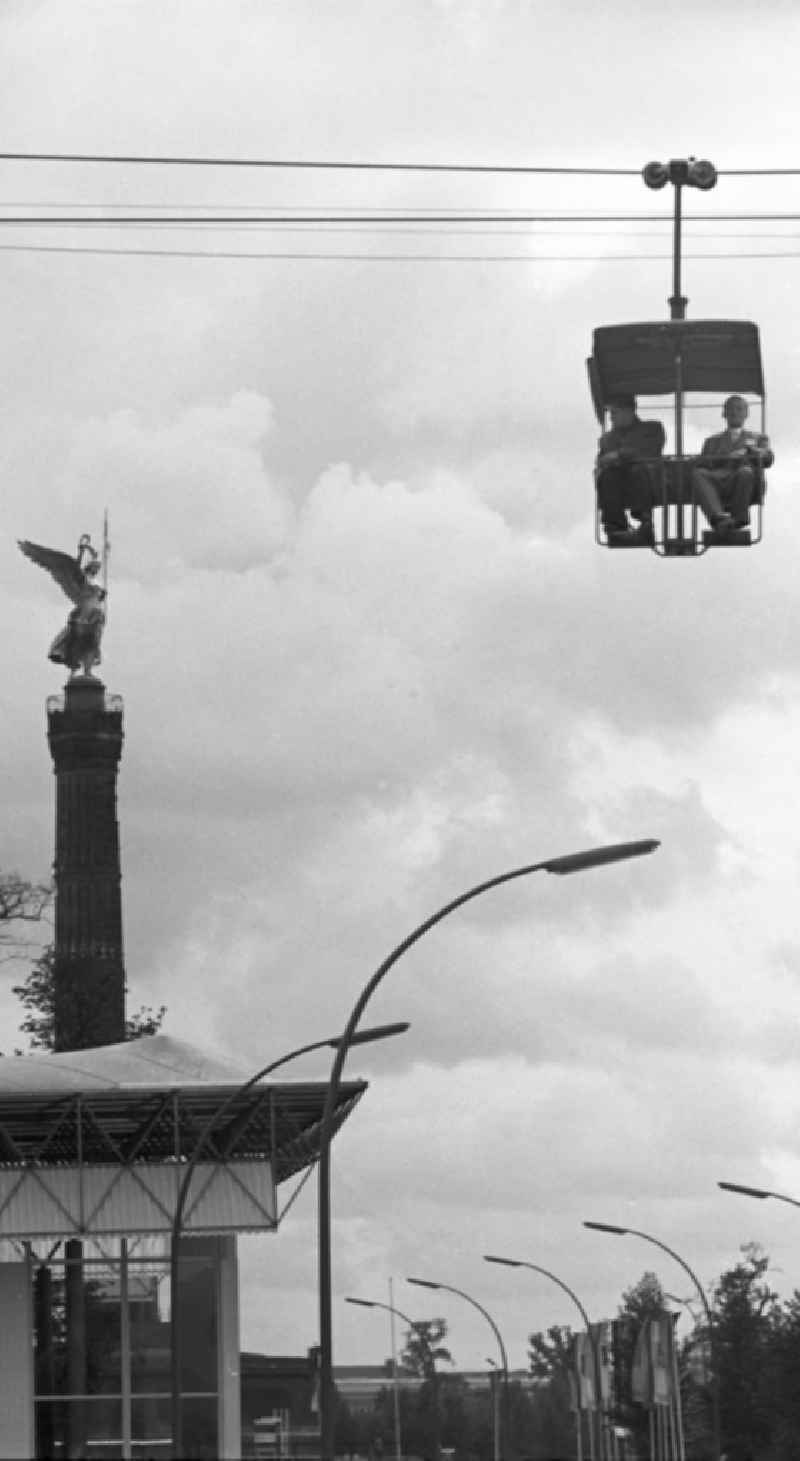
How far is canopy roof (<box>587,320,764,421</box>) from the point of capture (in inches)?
944

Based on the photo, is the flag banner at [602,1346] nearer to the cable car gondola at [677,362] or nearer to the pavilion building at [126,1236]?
the pavilion building at [126,1236]

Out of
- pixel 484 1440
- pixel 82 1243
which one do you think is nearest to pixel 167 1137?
pixel 82 1243

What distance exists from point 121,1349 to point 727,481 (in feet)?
101

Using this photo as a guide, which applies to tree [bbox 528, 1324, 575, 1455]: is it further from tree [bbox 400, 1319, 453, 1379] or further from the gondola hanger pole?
the gondola hanger pole

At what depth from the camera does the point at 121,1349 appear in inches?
1959

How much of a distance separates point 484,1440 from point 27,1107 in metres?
123

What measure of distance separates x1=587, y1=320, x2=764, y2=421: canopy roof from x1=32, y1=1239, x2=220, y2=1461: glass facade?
92.6 ft

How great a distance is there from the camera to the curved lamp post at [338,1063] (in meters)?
33.2

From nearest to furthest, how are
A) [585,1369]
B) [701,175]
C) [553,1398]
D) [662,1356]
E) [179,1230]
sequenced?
[701,175]
[179,1230]
[662,1356]
[585,1369]
[553,1398]

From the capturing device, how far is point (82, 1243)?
50.8 m

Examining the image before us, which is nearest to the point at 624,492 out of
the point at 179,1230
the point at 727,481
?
the point at 727,481

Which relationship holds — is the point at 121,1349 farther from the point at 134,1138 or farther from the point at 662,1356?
the point at 662,1356

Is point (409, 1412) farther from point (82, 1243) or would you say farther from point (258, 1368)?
point (82, 1243)

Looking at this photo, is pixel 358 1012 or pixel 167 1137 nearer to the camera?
pixel 358 1012
